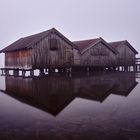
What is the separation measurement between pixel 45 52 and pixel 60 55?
2.42m

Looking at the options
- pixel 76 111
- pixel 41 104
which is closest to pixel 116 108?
pixel 76 111

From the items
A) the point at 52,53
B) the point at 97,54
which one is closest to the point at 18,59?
the point at 52,53

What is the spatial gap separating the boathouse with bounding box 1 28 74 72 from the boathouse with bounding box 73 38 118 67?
2.38 meters

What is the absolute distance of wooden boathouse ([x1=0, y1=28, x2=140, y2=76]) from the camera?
27.5m

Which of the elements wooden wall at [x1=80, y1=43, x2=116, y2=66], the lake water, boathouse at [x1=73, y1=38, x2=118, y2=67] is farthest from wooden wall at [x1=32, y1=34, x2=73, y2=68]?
the lake water

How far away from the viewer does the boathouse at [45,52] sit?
27094 mm

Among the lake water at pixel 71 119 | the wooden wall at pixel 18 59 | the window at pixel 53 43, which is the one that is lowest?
the lake water at pixel 71 119

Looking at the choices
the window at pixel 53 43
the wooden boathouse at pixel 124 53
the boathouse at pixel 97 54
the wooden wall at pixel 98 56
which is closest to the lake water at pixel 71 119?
the window at pixel 53 43

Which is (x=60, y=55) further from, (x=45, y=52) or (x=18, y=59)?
(x=18, y=59)

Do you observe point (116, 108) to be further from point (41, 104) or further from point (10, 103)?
point (10, 103)

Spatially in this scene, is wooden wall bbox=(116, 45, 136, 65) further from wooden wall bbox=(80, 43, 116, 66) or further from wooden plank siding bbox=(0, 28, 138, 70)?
wooden wall bbox=(80, 43, 116, 66)

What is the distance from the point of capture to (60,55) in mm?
29672

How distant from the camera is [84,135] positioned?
20.9ft

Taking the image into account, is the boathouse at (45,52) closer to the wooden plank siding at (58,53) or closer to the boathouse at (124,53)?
the wooden plank siding at (58,53)
